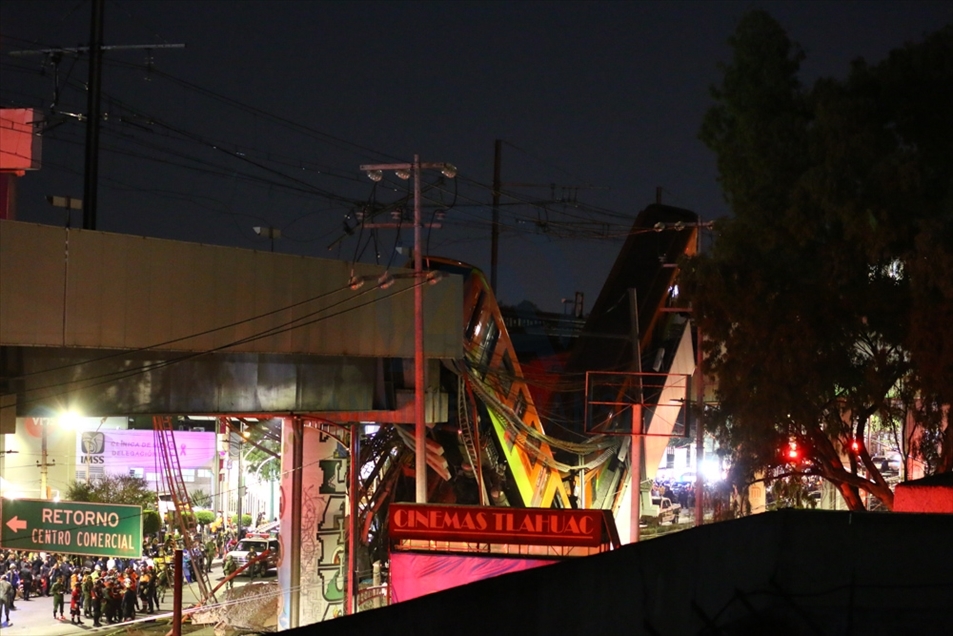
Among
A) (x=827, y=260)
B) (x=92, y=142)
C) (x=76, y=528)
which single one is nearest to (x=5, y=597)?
(x=76, y=528)

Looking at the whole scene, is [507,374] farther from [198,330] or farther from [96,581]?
[96,581]

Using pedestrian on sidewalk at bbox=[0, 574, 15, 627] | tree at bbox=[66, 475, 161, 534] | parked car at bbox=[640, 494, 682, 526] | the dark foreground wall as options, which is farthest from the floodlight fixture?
parked car at bbox=[640, 494, 682, 526]

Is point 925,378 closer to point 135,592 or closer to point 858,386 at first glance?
point 858,386

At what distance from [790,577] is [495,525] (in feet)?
26.8

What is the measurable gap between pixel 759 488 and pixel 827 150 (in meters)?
18.2

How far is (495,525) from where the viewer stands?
16.8 metres

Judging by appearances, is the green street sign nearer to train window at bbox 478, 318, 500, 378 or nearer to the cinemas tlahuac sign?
the cinemas tlahuac sign

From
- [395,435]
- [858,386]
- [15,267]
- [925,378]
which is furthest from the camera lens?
[395,435]

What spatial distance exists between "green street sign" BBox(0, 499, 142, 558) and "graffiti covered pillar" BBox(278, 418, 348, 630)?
6.51 m

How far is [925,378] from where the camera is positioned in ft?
68.3

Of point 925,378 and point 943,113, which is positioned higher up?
point 943,113

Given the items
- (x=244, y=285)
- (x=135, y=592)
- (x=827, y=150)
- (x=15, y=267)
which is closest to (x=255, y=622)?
(x=135, y=592)

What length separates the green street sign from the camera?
15.0 meters

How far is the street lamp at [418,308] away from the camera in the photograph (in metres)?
19.2
